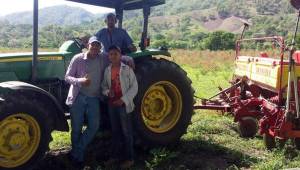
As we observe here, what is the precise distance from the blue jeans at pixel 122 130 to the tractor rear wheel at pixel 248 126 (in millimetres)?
2182

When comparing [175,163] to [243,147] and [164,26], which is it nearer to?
[243,147]

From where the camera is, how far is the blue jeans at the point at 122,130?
5.63 m

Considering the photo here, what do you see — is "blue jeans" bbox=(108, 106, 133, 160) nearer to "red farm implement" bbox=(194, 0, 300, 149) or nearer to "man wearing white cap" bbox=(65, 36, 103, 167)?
"man wearing white cap" bbox=(65, 36, 103, 167)

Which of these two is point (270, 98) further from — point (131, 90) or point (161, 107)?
point (131, 90)

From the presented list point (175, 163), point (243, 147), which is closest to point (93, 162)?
point (175, 163)

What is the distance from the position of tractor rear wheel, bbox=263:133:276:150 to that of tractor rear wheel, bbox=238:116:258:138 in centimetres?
68

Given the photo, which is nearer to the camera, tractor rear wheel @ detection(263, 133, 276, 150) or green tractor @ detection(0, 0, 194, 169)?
green tractor @ detection(0, 0, 194, 169)

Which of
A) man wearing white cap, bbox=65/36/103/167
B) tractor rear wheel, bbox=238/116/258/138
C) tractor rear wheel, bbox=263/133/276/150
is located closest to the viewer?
man wearing white cap, bbox=65/36/103/167

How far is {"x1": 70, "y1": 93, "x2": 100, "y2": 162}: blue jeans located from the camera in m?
5.52

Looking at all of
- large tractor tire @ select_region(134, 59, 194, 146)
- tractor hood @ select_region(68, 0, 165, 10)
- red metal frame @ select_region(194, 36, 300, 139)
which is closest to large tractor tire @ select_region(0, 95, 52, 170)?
large tractor tire @ select_region(134, 59, 194, 146)

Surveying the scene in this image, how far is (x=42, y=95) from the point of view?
17.4 feet

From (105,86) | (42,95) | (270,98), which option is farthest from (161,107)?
(270,98)

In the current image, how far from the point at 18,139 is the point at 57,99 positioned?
3.67 feet

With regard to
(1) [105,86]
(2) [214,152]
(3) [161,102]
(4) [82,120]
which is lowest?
(2) [214,152]
